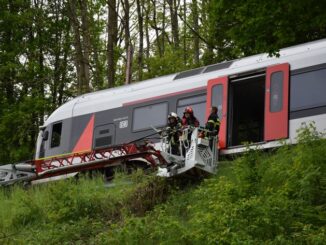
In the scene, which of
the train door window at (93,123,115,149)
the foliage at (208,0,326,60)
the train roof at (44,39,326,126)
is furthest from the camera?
the train door window at (93,123,115,149)

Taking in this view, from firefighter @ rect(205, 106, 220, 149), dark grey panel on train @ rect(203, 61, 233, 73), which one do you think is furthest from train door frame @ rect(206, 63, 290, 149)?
firefighter @ rect(205, 106, 220, 149)

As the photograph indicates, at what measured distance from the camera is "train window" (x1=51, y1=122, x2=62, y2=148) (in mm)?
22531

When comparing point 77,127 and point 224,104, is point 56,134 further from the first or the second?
point 224,104

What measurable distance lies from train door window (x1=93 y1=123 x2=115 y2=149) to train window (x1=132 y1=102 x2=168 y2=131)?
0.89 m

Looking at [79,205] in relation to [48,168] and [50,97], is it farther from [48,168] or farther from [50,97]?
[50,97]

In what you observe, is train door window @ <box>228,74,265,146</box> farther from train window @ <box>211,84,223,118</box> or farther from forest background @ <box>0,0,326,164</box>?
forest background @ <box>0,0,326,164</box>

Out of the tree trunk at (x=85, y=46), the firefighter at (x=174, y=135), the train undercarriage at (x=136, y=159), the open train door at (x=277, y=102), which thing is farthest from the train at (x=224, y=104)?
the tree trunk at (x=85, y=46)

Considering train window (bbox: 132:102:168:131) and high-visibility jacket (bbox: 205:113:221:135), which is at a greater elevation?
train window (bbox: 132:102:168:131)

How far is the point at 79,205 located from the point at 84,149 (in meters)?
6.52

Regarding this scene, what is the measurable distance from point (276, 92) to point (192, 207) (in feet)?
18.7

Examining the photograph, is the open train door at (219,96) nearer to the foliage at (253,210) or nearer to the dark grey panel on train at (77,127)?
the foliage at (253,210)

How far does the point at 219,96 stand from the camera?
1841cm

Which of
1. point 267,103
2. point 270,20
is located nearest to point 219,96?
point 267,103

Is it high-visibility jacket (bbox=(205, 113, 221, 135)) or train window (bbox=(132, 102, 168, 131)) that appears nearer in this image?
high-visibility jacket (bbox=(205, 113, 221, 135))
